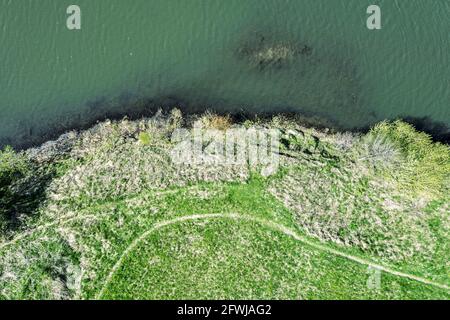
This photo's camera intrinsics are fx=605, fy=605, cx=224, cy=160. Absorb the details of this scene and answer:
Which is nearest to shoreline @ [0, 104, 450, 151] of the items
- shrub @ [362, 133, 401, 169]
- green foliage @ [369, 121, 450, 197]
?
shrub @ [362, 133, 401, 169]

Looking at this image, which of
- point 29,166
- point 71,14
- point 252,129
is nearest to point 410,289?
point 252,129

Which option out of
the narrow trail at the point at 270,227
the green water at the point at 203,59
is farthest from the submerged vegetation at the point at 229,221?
the green water at the point at 203,59

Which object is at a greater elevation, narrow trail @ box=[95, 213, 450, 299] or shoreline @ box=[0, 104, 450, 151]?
shoreline @ box=[0, 104, 450, 151]

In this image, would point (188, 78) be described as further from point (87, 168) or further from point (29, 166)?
point (29, 166)

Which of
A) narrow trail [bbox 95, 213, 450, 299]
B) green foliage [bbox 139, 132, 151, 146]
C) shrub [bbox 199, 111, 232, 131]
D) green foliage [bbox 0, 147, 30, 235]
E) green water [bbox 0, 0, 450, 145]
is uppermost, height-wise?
green water [bbox 0, 0, 450, 145]

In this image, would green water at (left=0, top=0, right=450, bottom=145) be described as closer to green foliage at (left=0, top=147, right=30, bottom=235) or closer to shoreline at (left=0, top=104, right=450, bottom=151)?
shoreline at (left=0, top=104, right=450, bottom=151)

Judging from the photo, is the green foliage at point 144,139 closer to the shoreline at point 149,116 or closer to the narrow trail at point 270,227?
the shoreline at point 149,116
